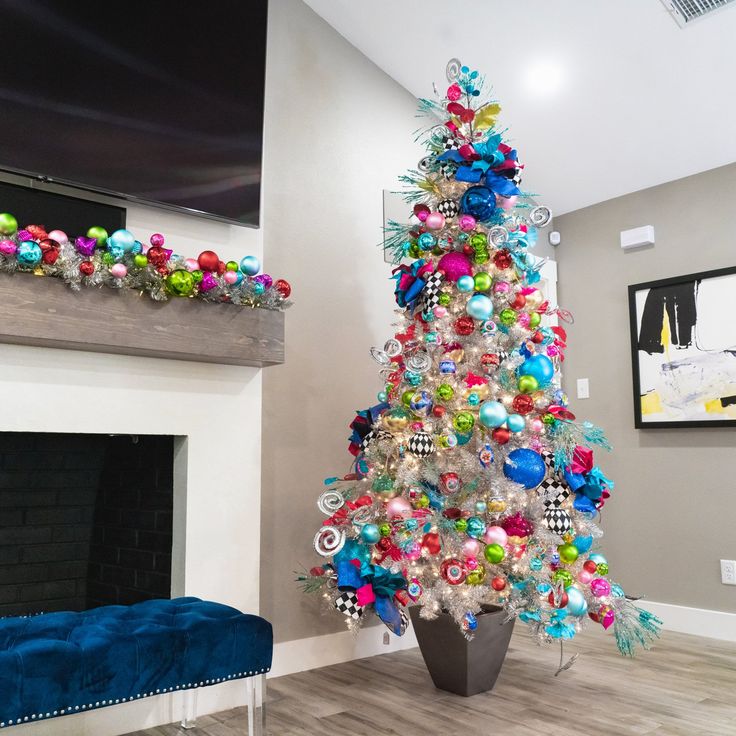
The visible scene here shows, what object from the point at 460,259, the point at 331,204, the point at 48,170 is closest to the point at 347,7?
the point at 331,204

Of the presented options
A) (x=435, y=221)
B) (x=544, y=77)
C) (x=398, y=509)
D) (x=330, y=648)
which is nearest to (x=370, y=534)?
(x=398, y=509)

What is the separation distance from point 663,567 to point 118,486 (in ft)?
9.08

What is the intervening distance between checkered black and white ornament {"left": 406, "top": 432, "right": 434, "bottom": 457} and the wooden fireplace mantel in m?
0.55

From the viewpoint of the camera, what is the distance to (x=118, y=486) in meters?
2.45

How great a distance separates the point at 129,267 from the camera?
2.06 metres

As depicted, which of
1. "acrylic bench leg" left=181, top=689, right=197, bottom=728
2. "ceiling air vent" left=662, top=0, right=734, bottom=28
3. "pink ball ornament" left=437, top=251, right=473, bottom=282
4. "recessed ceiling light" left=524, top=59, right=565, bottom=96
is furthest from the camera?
"recessed ceiling light" left=524, top=59, right=565, bottom=96

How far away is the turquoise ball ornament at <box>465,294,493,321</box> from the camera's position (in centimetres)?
244

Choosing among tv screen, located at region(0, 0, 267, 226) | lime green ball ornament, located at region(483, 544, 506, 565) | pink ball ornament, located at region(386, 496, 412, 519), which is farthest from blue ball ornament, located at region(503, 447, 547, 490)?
tv screen, located at region(0, 0, 267, 226)

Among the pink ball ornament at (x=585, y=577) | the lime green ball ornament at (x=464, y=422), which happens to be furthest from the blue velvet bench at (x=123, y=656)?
the pink ball ornament at (x=585, y=577)

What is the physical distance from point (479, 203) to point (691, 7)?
1261 millimetres

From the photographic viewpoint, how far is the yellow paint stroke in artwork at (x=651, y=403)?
12.1ft

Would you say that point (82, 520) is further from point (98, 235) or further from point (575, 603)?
point (575, 603)

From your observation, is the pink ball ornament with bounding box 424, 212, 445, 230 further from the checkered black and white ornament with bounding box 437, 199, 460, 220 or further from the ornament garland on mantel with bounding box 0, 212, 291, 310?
the ornament garland on mantel with bounding box 0, 212, 291, 310

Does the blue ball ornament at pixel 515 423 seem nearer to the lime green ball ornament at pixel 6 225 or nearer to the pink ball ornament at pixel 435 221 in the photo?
the pink ball ornament at pixel 435 221
